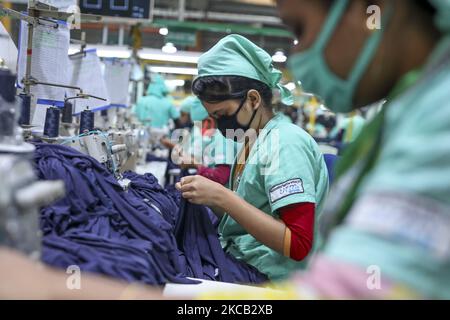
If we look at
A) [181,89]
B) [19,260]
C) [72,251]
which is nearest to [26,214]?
[19,260]

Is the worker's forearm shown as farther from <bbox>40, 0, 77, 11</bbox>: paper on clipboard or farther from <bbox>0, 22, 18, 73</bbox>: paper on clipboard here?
<bbox>40, 0, 77, 11</bbox>: paper on clipboard

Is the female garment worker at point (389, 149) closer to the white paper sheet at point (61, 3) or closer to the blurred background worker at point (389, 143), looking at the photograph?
the blurred background worker at point (389, 143)

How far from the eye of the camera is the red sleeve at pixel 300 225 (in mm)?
1476

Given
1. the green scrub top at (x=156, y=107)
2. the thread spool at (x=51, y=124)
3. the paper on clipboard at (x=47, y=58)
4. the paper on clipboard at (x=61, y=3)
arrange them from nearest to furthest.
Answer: the thread spool at (x=51, y=124)
the paper on clipboard at (x=47, y=58)
the paper on clipboard at (x=61, y=3)
the green scrub top at (x=156, y=107)

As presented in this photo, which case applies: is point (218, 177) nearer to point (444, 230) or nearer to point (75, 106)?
point (75, 106)

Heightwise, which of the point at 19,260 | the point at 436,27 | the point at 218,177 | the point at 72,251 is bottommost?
the point at 218,177

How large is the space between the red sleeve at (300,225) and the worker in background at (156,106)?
5.99 m

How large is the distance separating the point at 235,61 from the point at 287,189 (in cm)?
57

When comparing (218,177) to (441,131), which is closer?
(441,131)

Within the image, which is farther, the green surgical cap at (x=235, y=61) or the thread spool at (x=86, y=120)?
the thread spool at (x=86, y=120)

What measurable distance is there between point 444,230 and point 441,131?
11cm

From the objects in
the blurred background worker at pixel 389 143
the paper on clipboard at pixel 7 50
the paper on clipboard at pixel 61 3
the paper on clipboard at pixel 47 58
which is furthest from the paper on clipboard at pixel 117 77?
the blurred background worker at pixel 389 143

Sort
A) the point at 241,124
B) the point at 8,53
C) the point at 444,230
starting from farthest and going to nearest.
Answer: the point at 8,53 < the point at 241,124 < the point at 444,230
